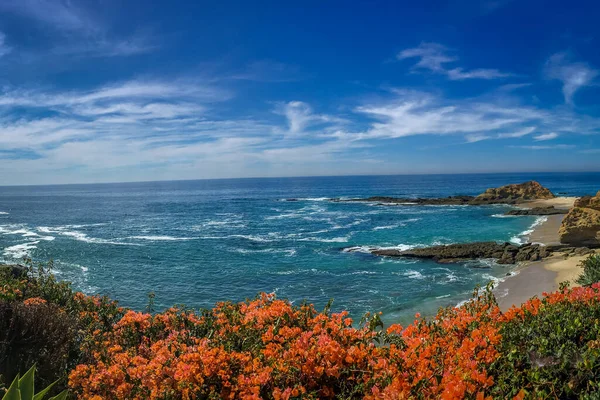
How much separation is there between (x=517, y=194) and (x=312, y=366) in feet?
330

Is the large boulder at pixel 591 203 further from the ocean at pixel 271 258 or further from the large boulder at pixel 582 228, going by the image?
the ocean at pixel 271 258

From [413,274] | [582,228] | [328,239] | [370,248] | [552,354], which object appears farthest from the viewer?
[328,239]

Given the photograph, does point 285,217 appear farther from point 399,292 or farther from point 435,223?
point 399,292

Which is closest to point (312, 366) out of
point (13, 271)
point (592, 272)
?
point (592, 272)

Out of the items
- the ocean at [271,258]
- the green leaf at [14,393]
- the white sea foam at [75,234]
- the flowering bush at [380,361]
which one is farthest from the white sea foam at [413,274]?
the white sea foam at [75,234]

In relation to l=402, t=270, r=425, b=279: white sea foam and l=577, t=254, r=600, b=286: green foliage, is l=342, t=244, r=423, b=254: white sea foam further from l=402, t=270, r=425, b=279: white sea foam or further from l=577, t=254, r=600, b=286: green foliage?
l=577, t=254, r=600, b=286: green foliage

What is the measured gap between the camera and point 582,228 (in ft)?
118

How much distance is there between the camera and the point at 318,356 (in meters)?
5.37

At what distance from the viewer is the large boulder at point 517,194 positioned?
8856 cm

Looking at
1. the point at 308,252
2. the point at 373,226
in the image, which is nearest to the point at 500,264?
the point at 308,252

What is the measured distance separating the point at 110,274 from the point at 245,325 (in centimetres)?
3053

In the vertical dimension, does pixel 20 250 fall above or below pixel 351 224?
below

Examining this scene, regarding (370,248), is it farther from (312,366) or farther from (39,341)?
(312,366)

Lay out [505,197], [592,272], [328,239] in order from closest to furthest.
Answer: [592,272]
[328,239]
[505,197]
